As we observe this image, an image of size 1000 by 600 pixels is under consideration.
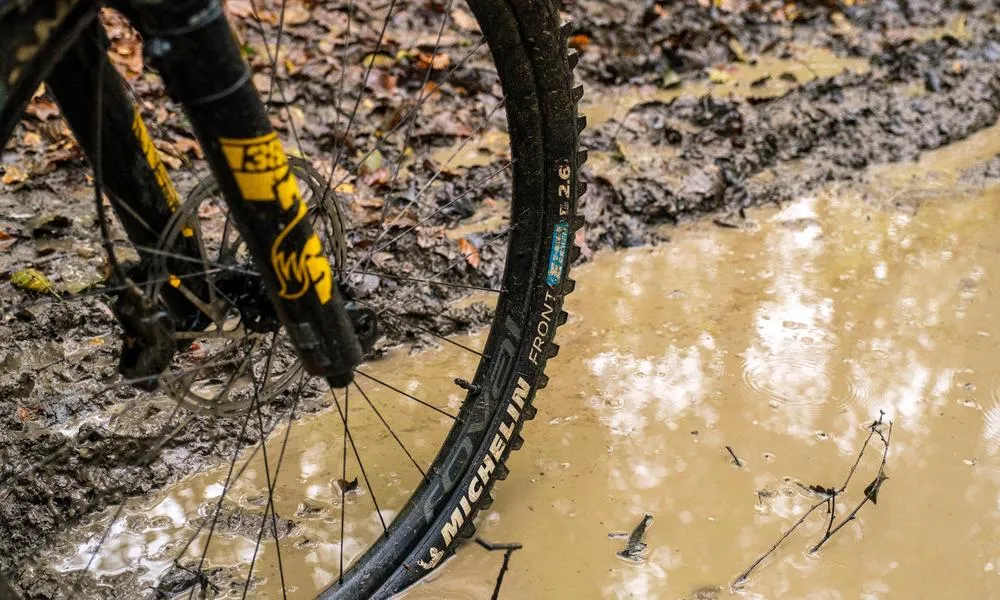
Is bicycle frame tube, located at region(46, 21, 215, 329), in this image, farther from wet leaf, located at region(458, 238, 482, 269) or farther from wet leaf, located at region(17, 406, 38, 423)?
wet leaf, located at region(458, 238, 482, 269)

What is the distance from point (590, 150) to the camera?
3.86 m

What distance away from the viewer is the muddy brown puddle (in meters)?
2.19

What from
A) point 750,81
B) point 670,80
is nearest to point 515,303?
point 670,80

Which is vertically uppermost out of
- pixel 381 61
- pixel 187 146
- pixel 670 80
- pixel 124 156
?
pixel 124 156

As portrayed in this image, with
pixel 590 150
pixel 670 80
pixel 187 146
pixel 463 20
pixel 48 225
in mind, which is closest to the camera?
pixel 48 225

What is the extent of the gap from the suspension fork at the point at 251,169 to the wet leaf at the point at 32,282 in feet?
5.04

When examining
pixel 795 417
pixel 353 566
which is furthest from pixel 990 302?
pixel 353 566

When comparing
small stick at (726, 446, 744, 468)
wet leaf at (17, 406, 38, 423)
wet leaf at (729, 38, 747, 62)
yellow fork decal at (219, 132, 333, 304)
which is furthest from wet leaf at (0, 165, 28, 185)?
wet leaf at (729, 38, 747, 62)

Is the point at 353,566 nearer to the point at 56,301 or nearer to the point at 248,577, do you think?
the point at 248,577

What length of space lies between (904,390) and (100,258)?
2636 mm

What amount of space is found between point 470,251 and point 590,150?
912 millimetres

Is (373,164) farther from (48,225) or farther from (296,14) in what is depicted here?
(296,14)

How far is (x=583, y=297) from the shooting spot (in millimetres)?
3168

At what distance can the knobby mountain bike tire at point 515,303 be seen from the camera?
1.97 metres
